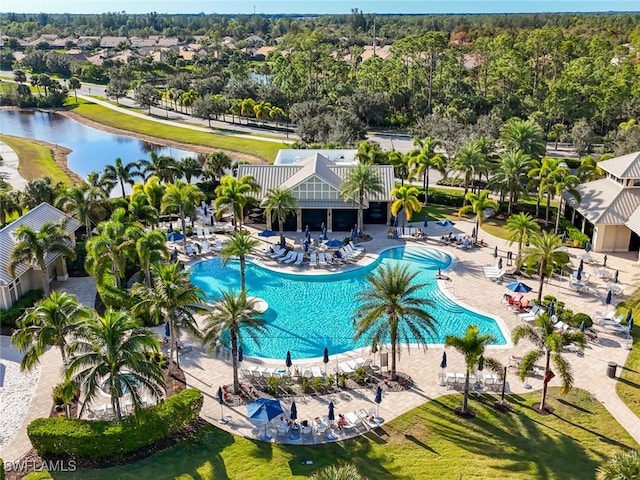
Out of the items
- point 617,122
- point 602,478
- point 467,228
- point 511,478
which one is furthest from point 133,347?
point 617,122

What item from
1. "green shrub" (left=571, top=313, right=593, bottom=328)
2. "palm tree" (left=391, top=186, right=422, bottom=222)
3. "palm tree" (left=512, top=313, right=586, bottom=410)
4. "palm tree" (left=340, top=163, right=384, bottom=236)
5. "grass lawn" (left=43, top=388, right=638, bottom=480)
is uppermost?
"palm tree" (left=340, top=163, right=384, bottom=236)

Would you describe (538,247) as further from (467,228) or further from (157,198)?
(157,198)

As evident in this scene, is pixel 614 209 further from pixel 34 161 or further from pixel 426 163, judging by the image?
pixel 34 161

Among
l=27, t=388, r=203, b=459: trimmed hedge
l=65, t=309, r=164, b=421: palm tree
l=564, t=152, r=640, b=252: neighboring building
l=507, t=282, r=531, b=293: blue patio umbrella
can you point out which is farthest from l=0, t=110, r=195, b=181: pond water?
l=564, t=152, r=640, b=252: neighboring building

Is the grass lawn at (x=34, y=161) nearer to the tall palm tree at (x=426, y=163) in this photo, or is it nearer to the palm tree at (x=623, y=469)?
the tall palm tree at (x=426, y=163)

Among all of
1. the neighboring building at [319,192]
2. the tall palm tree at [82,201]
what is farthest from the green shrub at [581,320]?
the tall palm tree at [82,201]

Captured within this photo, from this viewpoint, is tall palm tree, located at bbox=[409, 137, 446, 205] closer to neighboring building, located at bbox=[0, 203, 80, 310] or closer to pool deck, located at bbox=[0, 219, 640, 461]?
pool deck, located at bbox=[0, 219, 640, 461]

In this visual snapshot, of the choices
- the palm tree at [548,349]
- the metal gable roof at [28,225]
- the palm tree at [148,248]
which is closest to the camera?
the palm tree at [548,349]
